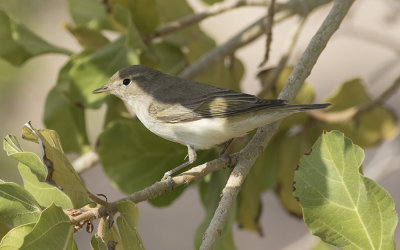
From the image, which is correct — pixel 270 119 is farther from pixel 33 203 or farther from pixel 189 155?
pixel 33 203

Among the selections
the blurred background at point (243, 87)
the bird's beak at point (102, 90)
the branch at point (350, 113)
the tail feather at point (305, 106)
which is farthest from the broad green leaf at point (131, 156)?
the blurred background at point (243, 87)

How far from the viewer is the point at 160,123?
277cm

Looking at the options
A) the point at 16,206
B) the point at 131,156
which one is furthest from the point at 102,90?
the point at 16,206

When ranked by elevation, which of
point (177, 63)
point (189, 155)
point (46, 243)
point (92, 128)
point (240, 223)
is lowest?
point (46, 243)

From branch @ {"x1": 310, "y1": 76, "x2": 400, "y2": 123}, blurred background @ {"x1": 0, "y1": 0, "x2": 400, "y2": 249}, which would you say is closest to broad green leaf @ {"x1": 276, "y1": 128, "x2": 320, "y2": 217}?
branch @ {"x1": 310, "y1": 76, "x2": 400, "y2": 123}

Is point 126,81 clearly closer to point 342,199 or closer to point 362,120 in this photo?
point 362,120

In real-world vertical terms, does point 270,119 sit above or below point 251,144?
above

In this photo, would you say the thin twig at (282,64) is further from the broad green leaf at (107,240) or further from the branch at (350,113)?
the broad green leaf at (107,240)

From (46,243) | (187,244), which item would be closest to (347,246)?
Result: (46,243)

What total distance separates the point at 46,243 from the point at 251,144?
0.82 meters

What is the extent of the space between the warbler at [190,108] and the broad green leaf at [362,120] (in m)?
0.61

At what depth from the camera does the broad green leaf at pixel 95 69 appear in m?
2.57

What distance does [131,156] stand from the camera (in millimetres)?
2525

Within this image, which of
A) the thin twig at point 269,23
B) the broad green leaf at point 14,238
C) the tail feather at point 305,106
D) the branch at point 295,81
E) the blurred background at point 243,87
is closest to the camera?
the broad green leaf at point 14,238
